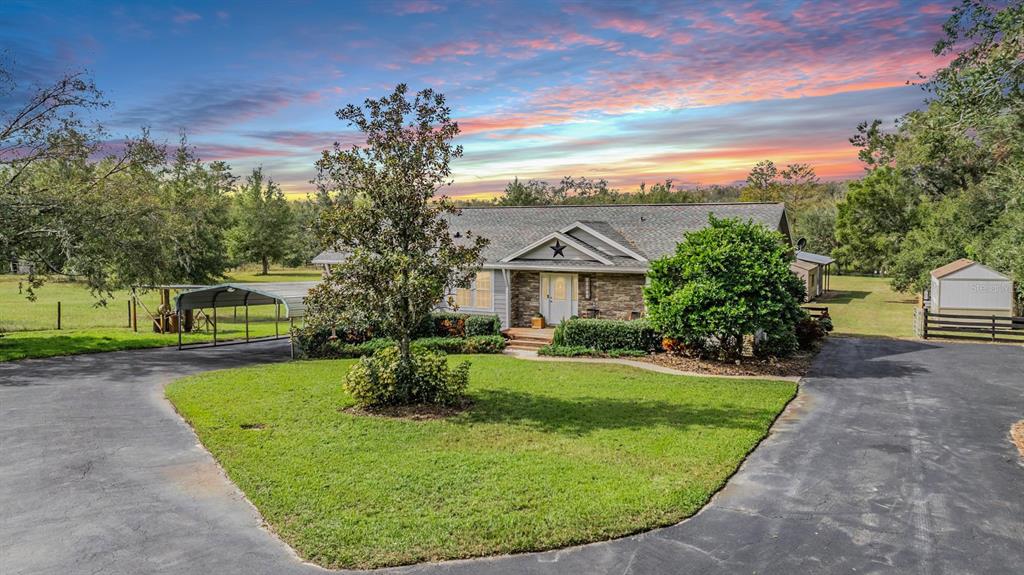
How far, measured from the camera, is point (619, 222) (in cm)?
2700

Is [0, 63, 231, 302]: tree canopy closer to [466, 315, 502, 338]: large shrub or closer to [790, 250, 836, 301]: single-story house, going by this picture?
[466, 315, 502, 338]: large shrub

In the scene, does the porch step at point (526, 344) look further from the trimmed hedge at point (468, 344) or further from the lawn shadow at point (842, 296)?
the lawn shadow at point (842, 296)

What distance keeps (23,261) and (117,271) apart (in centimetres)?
295

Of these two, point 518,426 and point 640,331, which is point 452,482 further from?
point 640,331

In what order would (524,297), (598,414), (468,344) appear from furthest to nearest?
(524,297) < (468,344) < (598,414)

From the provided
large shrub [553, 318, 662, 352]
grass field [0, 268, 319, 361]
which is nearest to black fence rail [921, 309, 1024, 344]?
large shrub [553, 318, 662, 352]

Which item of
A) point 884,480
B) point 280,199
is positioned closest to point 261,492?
point 884,480

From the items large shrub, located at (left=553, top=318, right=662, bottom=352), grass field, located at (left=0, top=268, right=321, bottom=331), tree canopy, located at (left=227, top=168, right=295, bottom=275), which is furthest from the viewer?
tree canopy, located at (left=227, top=168, right=295, bottom=275)

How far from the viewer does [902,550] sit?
7.27 m

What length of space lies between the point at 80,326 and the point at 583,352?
83.5 feet

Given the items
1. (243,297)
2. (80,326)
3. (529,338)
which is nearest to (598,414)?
(529,338)

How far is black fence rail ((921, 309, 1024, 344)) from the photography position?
2291 cm

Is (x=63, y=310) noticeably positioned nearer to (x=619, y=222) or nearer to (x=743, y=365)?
(x=619, y=222)

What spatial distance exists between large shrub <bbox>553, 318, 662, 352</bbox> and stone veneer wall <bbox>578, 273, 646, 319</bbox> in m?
2.47
